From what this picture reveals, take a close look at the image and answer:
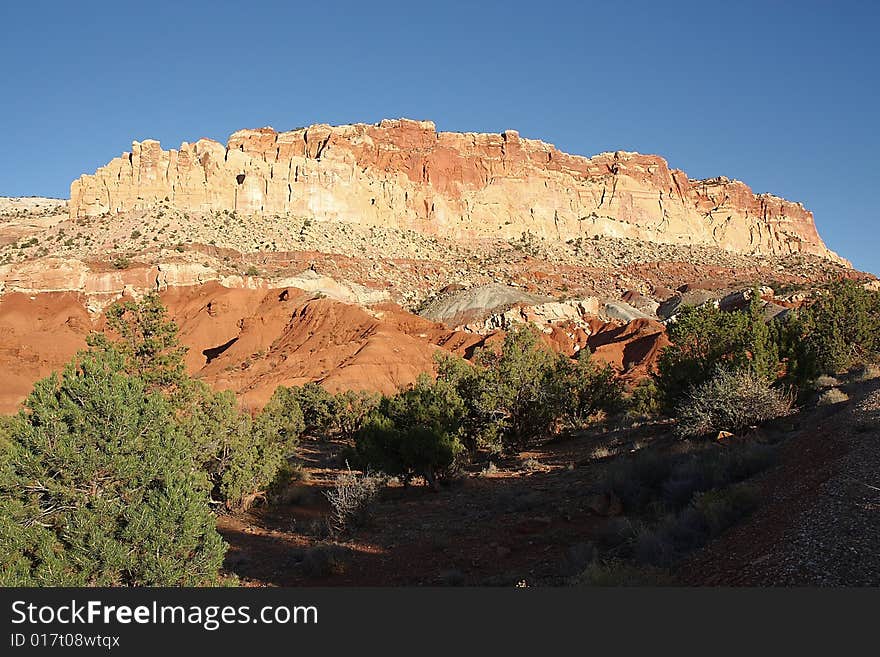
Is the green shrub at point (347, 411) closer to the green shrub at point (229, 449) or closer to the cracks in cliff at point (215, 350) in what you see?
the green shrub at point (229, 449)

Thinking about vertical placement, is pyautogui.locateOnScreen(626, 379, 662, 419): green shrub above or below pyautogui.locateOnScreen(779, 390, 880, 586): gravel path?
above

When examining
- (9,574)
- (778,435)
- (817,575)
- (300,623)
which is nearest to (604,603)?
(817,575)

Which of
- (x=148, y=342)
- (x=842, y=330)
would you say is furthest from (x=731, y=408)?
(x=148, y=342)

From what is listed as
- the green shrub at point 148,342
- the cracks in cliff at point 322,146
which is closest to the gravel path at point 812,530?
the green shrub at point 148,342

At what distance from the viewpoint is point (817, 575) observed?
4.96 meters

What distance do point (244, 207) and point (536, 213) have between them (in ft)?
164

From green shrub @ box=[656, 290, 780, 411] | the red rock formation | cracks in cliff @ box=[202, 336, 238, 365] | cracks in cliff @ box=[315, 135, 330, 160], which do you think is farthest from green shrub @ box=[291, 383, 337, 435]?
cracks in cliff @ box=[315, 135, 330, 160]

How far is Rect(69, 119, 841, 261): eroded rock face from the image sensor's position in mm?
78812

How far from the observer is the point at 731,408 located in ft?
43.3

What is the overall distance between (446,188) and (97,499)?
96.3 m

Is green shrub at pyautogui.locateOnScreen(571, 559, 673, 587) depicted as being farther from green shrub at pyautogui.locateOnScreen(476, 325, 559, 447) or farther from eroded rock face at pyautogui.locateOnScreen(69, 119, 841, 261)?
eroded rock face at pyautogui.locateOnScreen(69, 119, 841, 261)

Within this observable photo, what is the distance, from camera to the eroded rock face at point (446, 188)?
78.8m

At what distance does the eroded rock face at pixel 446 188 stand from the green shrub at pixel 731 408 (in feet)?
249

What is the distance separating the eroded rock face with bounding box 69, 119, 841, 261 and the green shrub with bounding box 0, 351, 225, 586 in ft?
249
